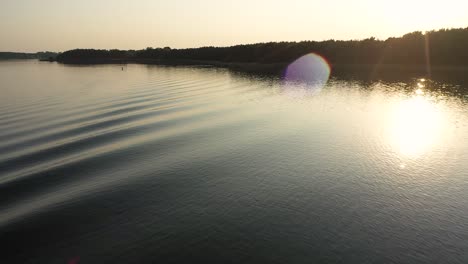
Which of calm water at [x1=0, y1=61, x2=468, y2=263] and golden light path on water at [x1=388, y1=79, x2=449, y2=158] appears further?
golden light path on water at [x1=388, y1=79, x2=449, y2=158]

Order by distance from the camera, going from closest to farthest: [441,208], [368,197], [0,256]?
[0,256] < [441,208] < [368,197]

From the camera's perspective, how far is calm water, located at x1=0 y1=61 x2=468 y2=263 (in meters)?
18.4

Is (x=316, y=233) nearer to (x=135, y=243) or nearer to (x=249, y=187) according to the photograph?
(x=249, y=187)

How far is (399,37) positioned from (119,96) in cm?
15211

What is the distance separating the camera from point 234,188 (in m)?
26.2

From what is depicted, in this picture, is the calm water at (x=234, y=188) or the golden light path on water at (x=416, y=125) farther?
the golden light path on water at (x=416, y=125)

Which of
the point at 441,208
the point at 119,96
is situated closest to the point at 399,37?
the point at 119,96

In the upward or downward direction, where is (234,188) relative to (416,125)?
downward

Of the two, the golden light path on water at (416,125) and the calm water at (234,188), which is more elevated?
the golden light path on water at (416,125)

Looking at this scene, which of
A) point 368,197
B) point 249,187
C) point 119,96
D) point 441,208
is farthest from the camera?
point 119,96

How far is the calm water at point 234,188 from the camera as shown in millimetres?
18375

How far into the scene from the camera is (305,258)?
56.3ft

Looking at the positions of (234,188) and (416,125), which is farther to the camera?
(416,125)

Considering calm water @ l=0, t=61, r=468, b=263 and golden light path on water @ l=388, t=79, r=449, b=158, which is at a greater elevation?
golden light path on water @ l=388, t=79, r=449, b=158
